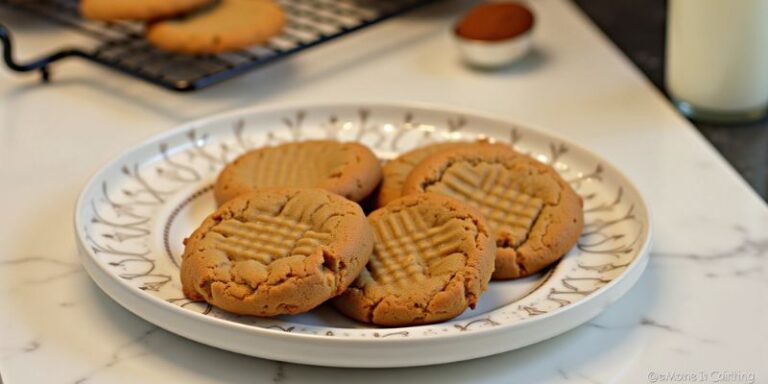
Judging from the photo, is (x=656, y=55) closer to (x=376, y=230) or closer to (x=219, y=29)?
(x=219, y=29)

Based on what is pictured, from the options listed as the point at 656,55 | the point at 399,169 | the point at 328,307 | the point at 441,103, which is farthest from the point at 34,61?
the point at 656,55

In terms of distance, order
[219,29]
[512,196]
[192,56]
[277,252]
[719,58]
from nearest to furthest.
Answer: [277,252], [512,196], [719,58], [219,29], [192,56]

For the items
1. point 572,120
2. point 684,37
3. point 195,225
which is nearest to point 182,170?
point 195,225

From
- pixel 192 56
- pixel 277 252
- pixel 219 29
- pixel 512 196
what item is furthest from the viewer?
pixel 192 56

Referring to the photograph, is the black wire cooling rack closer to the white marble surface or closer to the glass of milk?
the white marble surface

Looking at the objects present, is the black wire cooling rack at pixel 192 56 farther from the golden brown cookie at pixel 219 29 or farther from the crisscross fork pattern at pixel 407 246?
the crisscross fork pattern at pixel 407 246

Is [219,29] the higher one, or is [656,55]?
[219,29]

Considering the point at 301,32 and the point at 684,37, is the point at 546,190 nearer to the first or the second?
the point at 684,37
